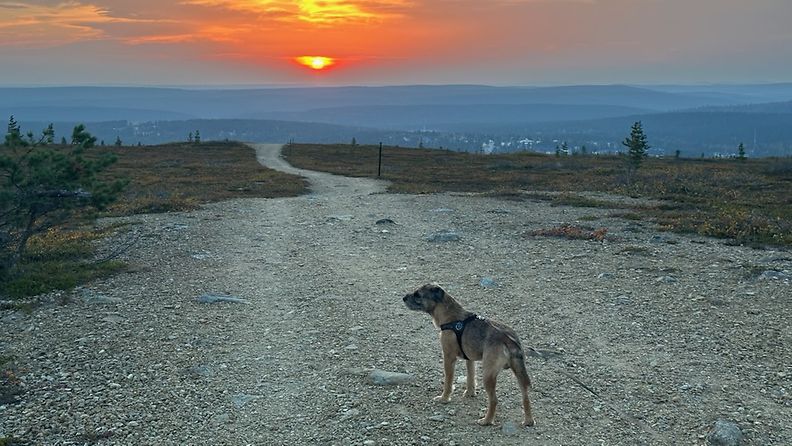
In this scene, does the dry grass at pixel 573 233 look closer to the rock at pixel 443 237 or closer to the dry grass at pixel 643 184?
the rock at pixel 443 237

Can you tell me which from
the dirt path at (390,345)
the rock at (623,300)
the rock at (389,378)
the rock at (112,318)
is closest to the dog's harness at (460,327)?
the dirt path at (390,345)

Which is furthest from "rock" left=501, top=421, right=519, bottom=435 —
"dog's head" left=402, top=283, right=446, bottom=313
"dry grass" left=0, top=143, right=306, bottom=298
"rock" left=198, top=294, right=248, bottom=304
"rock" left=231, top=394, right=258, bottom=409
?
"dry grass" left=0, top=143, right=306, bottom=298

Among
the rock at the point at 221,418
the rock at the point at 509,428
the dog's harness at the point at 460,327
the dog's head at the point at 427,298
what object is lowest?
the rock at the point at 221,418

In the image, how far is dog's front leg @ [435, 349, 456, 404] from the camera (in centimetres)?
831

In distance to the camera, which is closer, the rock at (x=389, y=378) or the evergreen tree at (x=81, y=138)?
the rock at (x=389, y=378)

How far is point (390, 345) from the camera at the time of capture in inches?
424

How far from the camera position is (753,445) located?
7.28m

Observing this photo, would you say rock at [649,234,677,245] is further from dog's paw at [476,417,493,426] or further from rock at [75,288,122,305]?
rock at [75,288,122,305]

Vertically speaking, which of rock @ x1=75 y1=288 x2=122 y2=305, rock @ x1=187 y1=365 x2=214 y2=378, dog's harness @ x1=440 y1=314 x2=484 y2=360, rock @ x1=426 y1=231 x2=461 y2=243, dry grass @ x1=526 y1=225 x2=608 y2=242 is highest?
dog's harness @ x1=440 y1=314 x2=484 y2=360

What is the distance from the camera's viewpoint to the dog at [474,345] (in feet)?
24.7

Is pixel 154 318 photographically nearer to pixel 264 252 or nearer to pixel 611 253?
pixel 264 252

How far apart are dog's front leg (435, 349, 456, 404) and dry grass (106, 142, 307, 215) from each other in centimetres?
1751

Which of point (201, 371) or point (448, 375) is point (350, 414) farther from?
point (201, 371)

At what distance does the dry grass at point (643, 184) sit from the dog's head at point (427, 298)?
550 inches
